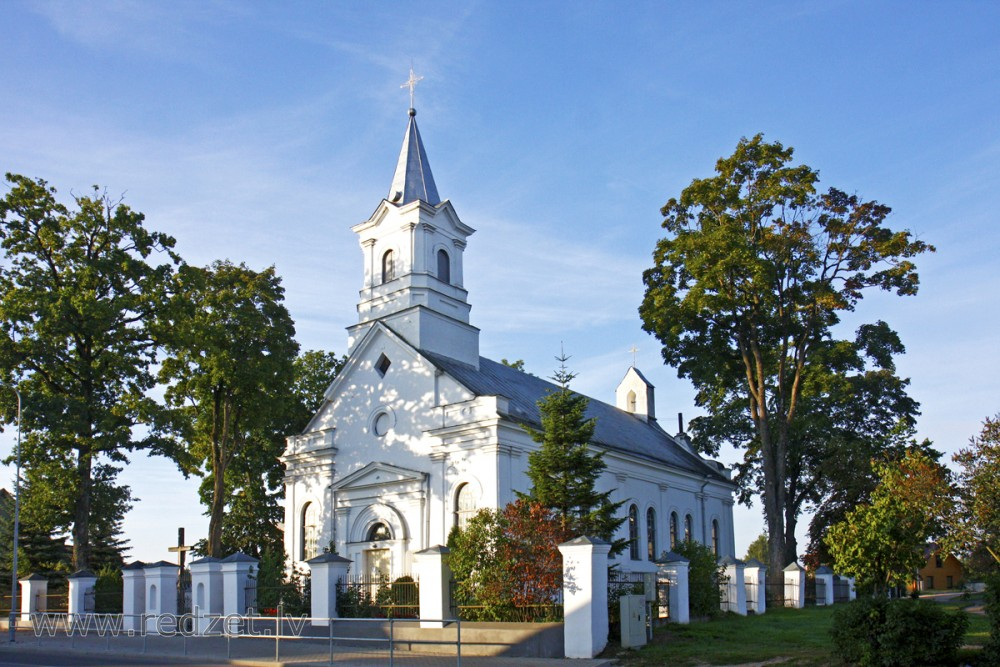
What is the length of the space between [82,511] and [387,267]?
1348cm

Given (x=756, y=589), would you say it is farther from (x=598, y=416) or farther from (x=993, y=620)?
(x=993, y=620)

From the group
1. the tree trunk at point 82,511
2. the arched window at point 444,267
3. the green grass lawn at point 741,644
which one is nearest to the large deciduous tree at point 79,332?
the tree trunk at point 82,511

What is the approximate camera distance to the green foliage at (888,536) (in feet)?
63.8

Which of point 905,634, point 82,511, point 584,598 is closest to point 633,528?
point 584,598

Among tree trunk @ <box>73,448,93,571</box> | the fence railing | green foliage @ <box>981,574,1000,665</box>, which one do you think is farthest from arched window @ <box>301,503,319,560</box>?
green foliage @ <box>981,574,1000,665</box>

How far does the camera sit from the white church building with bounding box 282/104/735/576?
28891 mm

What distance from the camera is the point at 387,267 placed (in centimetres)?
3388

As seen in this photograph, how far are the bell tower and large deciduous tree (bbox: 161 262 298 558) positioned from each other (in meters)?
4.59

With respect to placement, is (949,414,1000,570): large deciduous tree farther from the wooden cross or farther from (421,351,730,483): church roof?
the wooden cross

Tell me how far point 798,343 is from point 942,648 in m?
25.3

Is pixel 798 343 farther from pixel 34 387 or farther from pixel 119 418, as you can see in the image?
pixel 34 387

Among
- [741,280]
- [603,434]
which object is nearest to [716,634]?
[603,434]

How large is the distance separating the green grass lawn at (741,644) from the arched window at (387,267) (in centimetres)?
1707

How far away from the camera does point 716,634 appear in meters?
20.1
